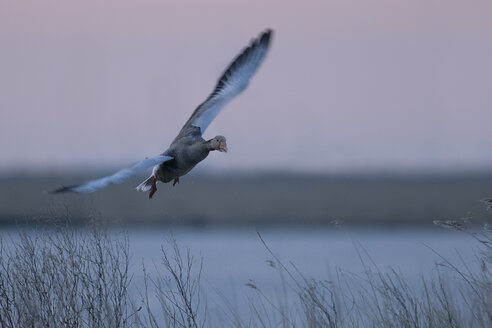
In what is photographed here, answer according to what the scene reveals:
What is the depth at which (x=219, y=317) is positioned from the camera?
8484 mm

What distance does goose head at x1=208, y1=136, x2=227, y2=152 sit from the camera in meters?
9.15

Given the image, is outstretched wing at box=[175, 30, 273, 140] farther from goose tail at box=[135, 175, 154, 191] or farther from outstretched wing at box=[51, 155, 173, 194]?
outstretched wing at box=[51, 155, 173, 194]

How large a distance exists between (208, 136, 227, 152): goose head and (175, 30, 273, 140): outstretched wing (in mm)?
914

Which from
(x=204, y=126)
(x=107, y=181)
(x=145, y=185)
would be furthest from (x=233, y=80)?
(x=107, y=181)

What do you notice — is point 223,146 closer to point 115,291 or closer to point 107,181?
point 107,181

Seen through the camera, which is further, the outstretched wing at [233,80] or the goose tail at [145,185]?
the goose tail at [145,185]

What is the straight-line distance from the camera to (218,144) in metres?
9.15

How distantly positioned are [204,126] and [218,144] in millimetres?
955

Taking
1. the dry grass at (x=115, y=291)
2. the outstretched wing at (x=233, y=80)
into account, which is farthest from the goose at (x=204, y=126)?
the dry grass at (x=115, y=291)

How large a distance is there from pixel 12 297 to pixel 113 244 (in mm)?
987

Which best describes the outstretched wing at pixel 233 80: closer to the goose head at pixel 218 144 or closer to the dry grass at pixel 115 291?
the goose head at pixel 218 144

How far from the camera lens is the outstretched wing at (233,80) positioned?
1016 centimetres

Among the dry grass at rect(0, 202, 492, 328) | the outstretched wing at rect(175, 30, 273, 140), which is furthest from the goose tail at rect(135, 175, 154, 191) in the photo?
the dry grass at rect(0, 202, 492, 328)

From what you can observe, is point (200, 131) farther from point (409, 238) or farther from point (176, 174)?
point (409, 238)
